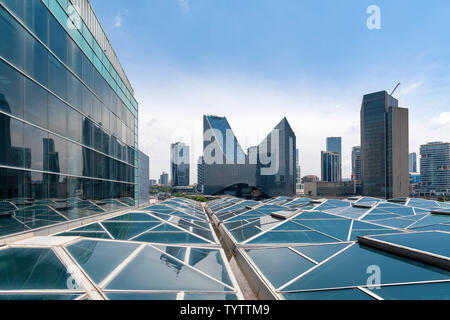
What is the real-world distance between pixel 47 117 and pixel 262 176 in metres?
106

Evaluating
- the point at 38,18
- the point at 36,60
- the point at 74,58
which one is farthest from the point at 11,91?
the point at 74,58

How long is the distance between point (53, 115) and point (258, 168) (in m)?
108

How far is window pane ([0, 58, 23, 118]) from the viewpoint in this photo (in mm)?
8055

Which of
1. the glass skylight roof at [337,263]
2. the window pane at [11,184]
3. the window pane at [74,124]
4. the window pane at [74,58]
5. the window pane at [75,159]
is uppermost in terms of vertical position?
the window pane at [74,58]

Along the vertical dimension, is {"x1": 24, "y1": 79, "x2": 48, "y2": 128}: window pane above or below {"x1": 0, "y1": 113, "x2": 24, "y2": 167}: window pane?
above

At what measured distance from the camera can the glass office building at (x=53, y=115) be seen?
852 cm

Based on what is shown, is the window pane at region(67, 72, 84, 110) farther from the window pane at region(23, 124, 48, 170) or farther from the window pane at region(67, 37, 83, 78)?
the window pane at region(23, 124, 48, 170)

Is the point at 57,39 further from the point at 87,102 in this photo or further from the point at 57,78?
the point at 87,102

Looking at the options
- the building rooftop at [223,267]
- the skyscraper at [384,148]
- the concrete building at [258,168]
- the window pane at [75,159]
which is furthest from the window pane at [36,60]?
the skyscraper at [384,148]

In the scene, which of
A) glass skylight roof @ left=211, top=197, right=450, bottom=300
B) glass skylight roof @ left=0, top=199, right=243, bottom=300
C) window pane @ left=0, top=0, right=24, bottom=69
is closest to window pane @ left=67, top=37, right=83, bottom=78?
window pane @ left=0, top=0, right=24, bottom=69

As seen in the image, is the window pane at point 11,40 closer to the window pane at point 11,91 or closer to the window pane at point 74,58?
the window pane at point 11,91

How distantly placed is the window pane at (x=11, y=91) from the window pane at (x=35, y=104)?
360 millimetres

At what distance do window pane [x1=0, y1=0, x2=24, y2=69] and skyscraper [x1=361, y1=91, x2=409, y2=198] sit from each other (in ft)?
382
